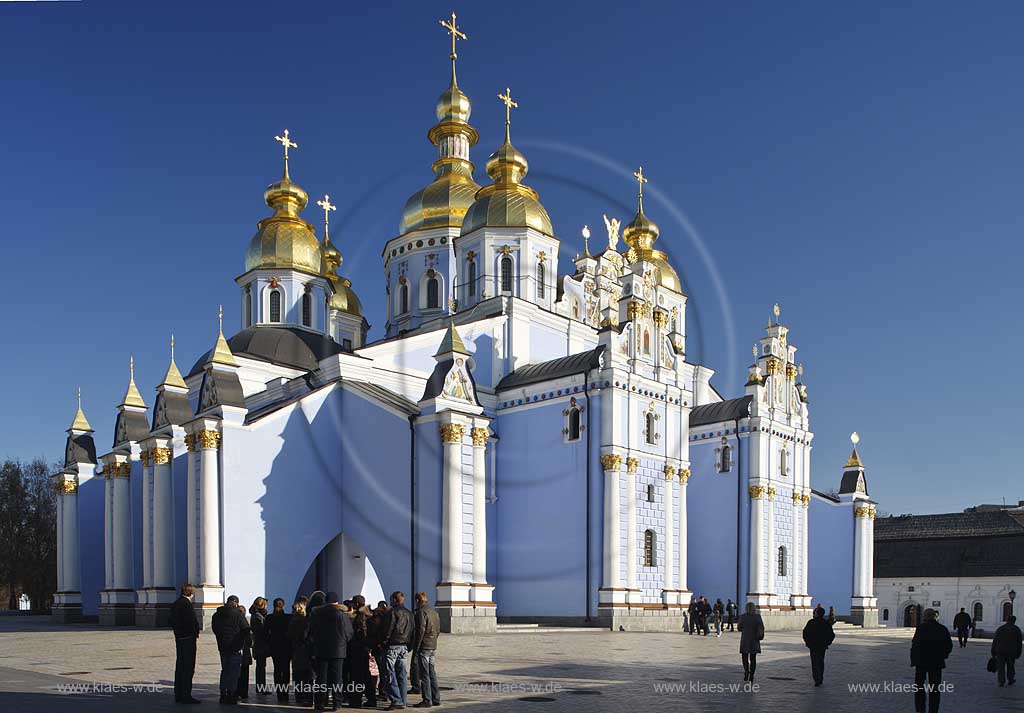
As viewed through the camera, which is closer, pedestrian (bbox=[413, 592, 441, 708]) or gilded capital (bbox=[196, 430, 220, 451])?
pedestrian (bbox=[413, 592, 441, 708])

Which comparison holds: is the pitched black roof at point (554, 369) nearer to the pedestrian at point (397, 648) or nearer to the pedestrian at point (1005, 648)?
the pedestrian at point (1005, 648)

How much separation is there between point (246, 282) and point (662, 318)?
733 inches

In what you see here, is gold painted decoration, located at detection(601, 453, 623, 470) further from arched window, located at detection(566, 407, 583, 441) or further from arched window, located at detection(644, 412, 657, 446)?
arched window, located at detection(644, 412, 657, 446)

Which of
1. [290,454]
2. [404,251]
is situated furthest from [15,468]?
[290,454]

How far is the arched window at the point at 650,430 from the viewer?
36250 millimetres

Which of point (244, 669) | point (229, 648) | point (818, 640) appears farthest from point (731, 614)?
point (229, 648)

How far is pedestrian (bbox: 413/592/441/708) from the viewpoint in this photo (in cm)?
1296

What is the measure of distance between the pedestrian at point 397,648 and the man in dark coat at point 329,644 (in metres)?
0.56

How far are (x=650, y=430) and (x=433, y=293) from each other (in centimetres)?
1344

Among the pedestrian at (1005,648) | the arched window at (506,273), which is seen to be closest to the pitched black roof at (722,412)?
the arched window at (506,273)

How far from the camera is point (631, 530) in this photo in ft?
113

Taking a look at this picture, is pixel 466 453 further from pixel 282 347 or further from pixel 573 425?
pixel 282 347

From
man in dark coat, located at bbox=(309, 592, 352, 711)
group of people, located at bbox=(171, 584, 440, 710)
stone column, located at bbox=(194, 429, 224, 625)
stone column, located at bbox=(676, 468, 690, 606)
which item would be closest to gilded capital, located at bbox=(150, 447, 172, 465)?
stone column, located at bbox=(194, 429, 224, 625)

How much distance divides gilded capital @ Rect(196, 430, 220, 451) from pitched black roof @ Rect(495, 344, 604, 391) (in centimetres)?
1164
